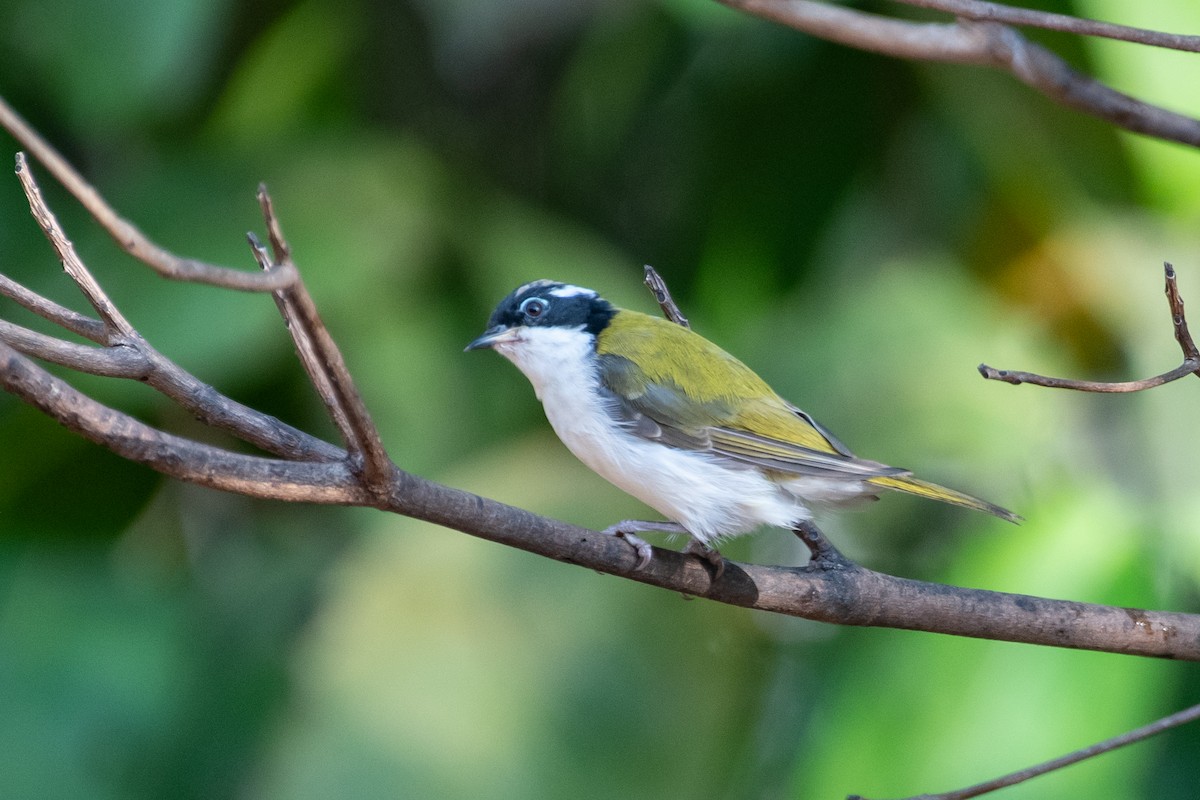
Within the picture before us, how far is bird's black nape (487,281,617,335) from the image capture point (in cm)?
211

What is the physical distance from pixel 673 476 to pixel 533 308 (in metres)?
0.48

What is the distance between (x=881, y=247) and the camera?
11.3 feet

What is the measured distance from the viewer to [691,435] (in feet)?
6.09

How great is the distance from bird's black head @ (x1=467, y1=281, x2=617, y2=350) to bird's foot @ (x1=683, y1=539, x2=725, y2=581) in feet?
2.35

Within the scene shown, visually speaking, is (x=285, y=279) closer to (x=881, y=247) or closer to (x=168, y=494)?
(x=168, y=494)

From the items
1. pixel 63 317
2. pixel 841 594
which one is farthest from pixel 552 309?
pixel 63 317

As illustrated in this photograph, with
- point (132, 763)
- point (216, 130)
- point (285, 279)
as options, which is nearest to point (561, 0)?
point (216, 130)

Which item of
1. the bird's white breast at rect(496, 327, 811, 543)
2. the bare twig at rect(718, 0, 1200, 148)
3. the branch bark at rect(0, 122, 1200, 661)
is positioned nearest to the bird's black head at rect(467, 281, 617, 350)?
the bird's white breast at rect(496, 327, 811, 543)

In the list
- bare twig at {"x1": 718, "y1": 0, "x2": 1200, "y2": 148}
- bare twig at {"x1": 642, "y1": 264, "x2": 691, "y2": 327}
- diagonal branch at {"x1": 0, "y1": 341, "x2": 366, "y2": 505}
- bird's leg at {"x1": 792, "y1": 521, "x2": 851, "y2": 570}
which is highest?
bare twig at {"x1": 718, "y1": 0, "x2": 1200, "y2": 148}

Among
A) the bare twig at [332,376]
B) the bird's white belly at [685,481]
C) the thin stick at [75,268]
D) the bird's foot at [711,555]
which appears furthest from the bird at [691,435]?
the thin stick at [75,268]

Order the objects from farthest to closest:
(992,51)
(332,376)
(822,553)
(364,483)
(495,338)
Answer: (495,338), (992,51), (822,553), (364,483), (332,376)

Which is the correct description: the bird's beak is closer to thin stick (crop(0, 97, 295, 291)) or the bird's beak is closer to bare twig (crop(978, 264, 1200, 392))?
bare twig (crop(978, 264, 1200, 392))

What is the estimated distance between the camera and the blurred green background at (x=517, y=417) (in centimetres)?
274

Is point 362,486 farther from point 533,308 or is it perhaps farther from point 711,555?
point 533,308
